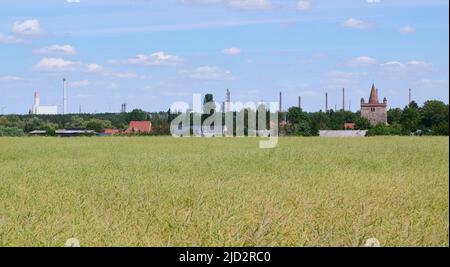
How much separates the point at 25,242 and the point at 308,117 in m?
50.0

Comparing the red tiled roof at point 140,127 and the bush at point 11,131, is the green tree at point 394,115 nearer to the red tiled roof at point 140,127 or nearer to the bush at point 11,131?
the red tiled roof at point 140,127

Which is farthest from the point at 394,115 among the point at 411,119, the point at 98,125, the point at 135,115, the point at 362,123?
the point at 135,115

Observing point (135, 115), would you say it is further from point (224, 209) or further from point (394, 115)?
point (394, 115)

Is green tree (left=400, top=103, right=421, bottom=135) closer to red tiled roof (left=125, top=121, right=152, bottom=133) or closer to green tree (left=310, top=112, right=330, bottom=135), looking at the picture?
green tree (left=310, top=112, right=330, bottom=135)

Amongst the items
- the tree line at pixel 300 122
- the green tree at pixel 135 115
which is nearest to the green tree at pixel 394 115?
the tree line at pixel 300 122

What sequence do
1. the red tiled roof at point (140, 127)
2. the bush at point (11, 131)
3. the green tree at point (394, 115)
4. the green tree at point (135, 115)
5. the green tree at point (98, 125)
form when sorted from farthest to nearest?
the green tree at point (394, 115) → the bush at point (11, 131) → the green tree at point (98, 125) → the red tiled roof at point (140, 127) → the green tree at point (135, 115)

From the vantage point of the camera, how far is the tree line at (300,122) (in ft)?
118

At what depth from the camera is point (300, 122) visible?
5162 centimetres

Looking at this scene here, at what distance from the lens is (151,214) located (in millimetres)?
7523

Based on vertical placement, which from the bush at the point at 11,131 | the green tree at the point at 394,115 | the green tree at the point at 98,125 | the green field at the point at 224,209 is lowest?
the green field at the point at 224,209

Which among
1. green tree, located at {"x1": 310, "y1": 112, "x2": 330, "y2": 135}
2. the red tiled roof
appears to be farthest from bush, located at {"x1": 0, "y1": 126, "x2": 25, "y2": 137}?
green tree, located at {"x1": 310, "y1": 112, "x2": 330, "y2": 135}

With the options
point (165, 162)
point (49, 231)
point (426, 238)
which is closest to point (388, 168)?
point (165, 162)
